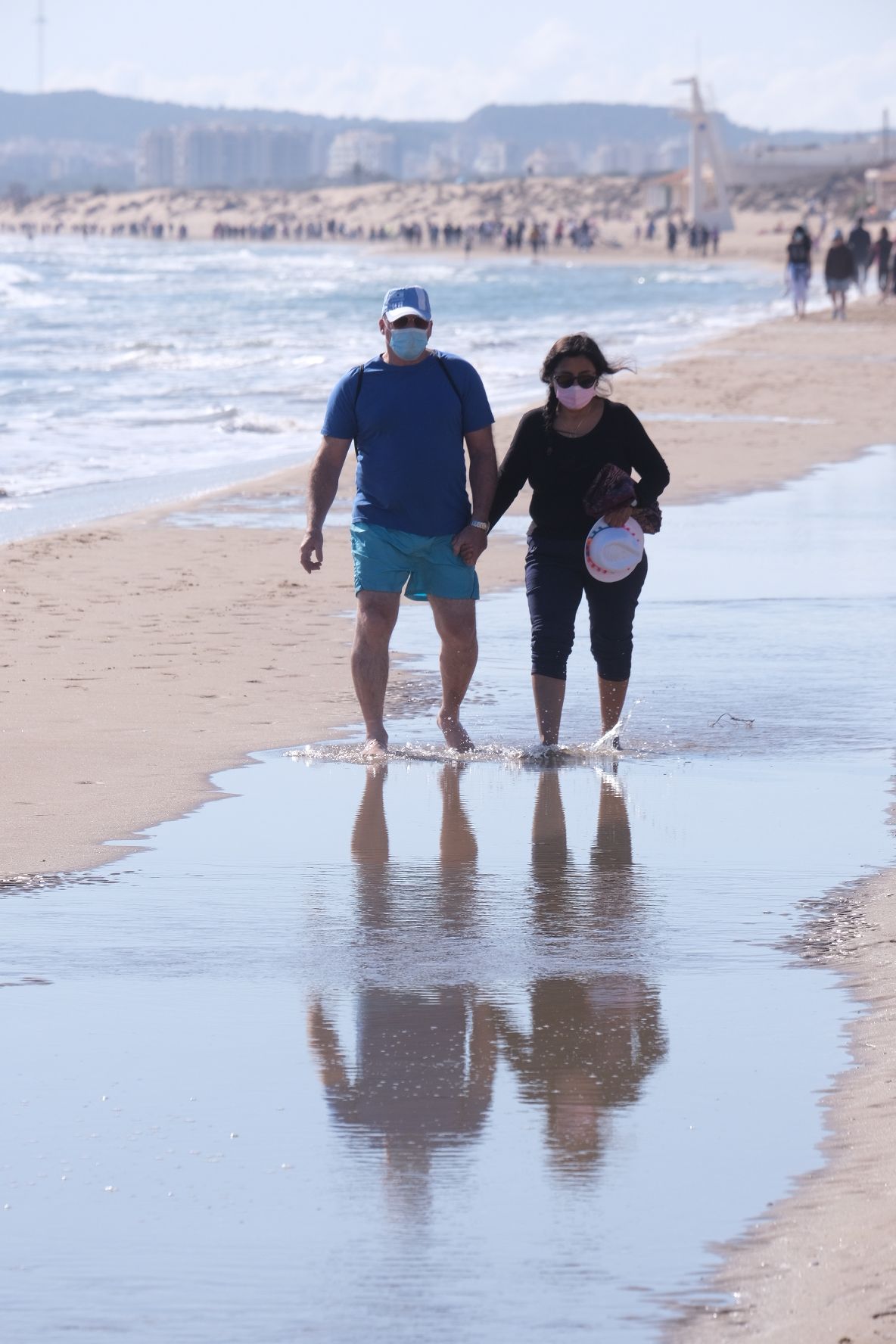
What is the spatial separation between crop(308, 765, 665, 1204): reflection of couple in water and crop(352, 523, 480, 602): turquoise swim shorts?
1.53 metres

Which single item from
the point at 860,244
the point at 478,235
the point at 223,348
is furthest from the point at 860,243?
the point at 478,235

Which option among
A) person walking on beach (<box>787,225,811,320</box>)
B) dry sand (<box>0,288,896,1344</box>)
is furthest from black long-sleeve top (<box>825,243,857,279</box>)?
dry sand (<box>0,288,896,1344</box>)

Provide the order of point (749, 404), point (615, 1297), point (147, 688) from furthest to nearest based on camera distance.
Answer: point (749, 404)
point (147, 688)
point (615, 1297)

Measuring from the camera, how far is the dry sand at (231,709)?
3061 millimetres

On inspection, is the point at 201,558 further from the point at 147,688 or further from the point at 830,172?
the point at 830,172

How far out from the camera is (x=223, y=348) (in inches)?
1299

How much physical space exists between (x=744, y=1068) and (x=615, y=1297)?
955 mm

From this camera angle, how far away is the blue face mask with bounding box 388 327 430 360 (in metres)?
6.34

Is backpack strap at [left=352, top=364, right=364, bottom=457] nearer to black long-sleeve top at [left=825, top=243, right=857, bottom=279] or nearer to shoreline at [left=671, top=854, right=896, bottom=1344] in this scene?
shoreline at [left=671, top=854, right=896, bottom=1344]

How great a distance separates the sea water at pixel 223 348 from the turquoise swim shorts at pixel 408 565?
609 cm

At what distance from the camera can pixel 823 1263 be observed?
9.95 ft

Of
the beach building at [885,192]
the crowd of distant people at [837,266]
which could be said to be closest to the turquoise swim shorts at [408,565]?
the crowd of distant people at [837,266]

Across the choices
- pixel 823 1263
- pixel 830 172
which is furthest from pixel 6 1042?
pixel 830 172

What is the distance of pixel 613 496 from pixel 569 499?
0.17 m
